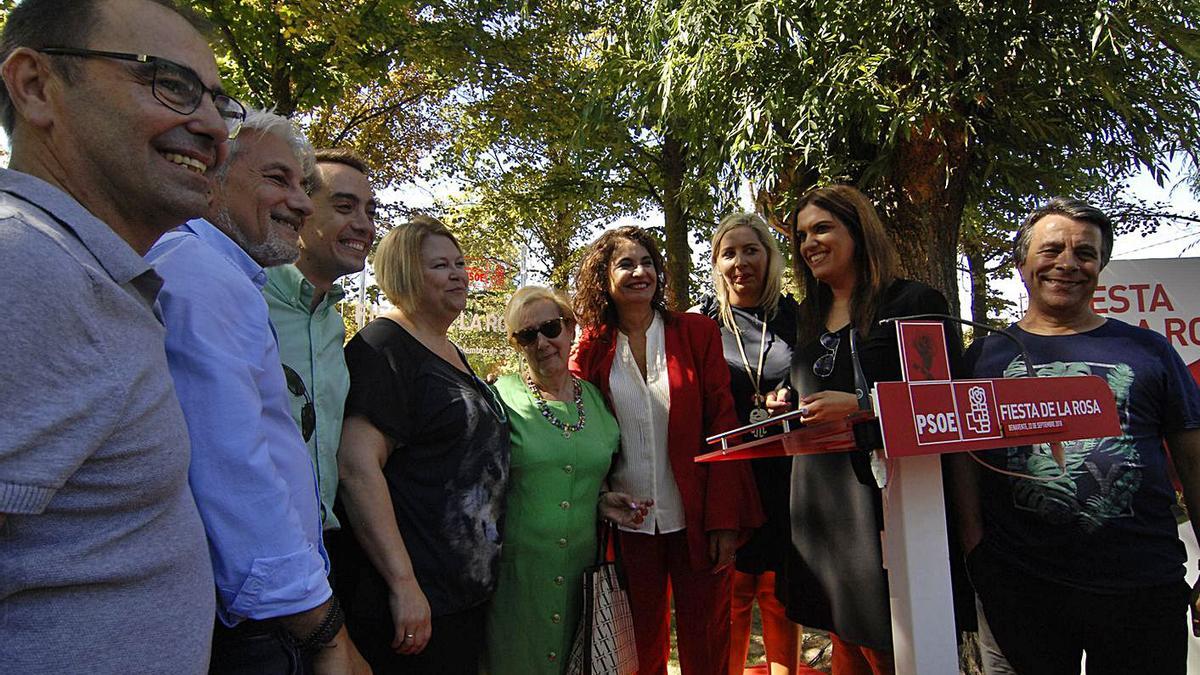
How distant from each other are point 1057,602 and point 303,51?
8.02m

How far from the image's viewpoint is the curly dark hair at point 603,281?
3.24 m

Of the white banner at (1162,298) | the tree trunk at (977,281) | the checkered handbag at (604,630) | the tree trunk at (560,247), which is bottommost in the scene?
the checkered handbag at (604,630)

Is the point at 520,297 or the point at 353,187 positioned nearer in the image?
the point at 353,187

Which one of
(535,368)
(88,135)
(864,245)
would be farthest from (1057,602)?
(88,135)

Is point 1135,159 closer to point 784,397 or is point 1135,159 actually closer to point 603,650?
point 784,397

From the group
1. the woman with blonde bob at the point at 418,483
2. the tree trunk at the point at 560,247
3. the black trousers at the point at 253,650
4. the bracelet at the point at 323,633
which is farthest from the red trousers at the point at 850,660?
the tree trunk at the point at 560,247

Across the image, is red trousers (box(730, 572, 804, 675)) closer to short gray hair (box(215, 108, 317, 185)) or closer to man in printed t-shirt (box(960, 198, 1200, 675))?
man in printed t-shirt (box(960, 198, 1200, 675))

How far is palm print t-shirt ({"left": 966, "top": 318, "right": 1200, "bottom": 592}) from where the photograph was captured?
7.14ft

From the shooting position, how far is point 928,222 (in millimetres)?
4719

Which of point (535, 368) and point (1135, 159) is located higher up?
point (1135, 159)

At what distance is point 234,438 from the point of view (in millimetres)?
1312

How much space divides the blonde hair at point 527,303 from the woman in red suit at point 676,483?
369 mm

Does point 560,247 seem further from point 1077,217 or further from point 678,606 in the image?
point 1077,217

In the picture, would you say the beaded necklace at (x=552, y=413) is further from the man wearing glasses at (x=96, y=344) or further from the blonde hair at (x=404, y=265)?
the man wearing glasses at (x=96, y=344)
